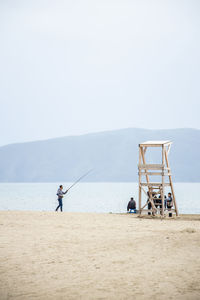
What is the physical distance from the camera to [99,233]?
15.3 meters

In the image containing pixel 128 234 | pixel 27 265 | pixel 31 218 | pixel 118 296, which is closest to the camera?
pixel 118 296

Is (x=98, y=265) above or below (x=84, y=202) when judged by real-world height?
below

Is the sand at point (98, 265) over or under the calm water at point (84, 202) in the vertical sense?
under

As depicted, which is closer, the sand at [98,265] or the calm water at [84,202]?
the sand at [98,265]

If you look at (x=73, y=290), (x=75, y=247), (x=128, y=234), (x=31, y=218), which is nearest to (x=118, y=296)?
(x=73, y=290)

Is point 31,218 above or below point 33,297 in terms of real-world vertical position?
above

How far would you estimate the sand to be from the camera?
8577mm

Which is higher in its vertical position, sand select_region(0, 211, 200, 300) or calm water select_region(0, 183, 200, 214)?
calm water select_region(0, 183, 200, 214)

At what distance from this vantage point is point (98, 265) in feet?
34.1

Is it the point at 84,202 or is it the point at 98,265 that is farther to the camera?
the point at 84,202

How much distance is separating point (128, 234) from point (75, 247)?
8.99ft

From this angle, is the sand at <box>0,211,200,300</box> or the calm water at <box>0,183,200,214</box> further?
the calm water at <box>0,183,200,214</box>

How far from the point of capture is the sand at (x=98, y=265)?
858cm

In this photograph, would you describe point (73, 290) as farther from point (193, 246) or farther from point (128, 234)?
point (128, 234)
